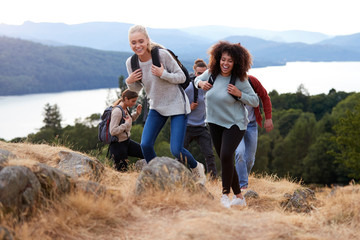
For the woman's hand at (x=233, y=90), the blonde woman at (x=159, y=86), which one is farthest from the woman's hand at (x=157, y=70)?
the woman's hand at (x=233, y=90)

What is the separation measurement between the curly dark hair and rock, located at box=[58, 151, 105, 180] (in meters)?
2.46

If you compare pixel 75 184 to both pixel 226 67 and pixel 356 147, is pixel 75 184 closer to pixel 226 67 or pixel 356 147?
pixel 226 67

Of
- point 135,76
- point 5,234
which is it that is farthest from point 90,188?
point 135,76

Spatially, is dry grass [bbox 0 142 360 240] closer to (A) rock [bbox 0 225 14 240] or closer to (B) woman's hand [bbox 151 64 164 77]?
(A) rock [bbox 0 225 14 240]

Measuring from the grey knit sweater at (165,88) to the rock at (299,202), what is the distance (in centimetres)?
244

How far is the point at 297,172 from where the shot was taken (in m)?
48.7

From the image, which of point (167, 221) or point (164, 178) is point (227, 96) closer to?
point (164, 178)

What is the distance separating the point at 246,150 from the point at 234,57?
2.63 m

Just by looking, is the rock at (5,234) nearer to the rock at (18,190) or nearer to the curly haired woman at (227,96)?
the rock at (18,190)

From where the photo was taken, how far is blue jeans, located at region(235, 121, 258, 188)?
6.94 metres

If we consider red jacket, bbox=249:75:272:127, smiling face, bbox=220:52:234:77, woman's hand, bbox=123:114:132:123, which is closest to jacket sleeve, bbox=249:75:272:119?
red jacket, bbox=249:75:272:127

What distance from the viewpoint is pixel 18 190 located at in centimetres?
377

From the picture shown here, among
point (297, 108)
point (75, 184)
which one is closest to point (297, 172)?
point (297, 108)

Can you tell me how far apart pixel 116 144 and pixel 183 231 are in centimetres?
369
